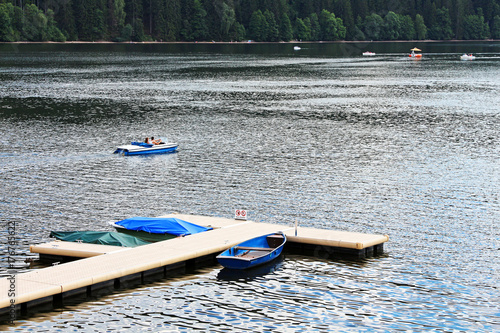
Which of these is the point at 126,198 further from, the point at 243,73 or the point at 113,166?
the point at 243,73

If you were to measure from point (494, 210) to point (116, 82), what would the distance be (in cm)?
11697

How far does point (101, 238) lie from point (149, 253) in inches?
156

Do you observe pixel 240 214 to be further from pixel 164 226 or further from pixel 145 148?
pixel 145 148

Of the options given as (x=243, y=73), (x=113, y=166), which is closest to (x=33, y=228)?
(x=113, y=166)

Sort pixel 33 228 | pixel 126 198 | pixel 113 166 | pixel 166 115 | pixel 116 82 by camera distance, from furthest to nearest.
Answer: pixel 116 82 < pixel 166 115 < pixel 113 166 < pixel 126 198 < pixel 33 228

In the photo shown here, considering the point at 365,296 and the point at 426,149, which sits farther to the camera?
the point at 426,149

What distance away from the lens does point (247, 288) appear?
3644 centimetres

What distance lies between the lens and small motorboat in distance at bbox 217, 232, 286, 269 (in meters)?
38.7

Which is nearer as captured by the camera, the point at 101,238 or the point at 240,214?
the point at 101,238

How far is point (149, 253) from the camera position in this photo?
1535 inches

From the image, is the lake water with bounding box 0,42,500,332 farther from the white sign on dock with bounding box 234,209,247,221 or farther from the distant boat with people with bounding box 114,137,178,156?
the white sign on dock with bounding box 234,209,247,221

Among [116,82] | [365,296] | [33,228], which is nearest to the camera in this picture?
[365,296]

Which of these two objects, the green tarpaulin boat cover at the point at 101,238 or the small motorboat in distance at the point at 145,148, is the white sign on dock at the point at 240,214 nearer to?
the green tarpaulin boat cover at the point at 101,238

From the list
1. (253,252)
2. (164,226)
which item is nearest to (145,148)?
(164,226)
